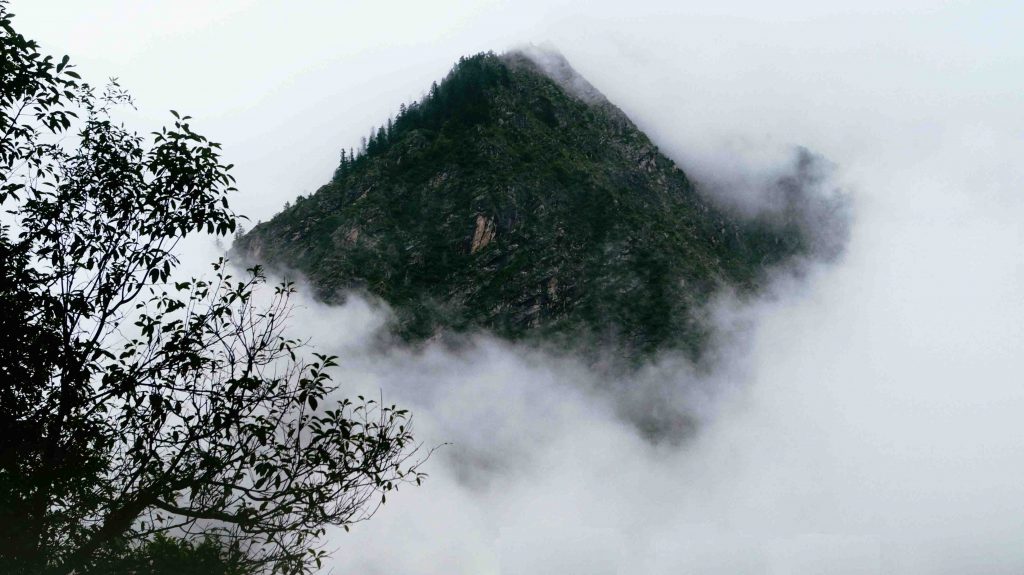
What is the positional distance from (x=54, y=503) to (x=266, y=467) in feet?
12.4

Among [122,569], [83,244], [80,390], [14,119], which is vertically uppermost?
[14,119]

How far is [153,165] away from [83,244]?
2130 mm

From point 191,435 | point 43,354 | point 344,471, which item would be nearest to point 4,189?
point 43,354

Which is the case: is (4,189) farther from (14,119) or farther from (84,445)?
(84,445)

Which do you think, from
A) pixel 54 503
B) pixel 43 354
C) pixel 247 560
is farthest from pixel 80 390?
pixel 247 560

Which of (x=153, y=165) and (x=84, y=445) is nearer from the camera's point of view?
(x=84, y=445)

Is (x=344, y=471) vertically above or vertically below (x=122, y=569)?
above

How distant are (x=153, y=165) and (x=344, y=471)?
702 centimetres

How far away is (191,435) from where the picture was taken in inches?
624

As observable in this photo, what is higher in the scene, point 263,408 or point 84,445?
point 263,408

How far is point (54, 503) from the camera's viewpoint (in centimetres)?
1547

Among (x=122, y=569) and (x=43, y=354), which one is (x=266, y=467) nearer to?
(x=122, y=569)

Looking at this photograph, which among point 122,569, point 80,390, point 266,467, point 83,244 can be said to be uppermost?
point 83,244

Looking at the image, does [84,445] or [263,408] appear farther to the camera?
[263,408]
